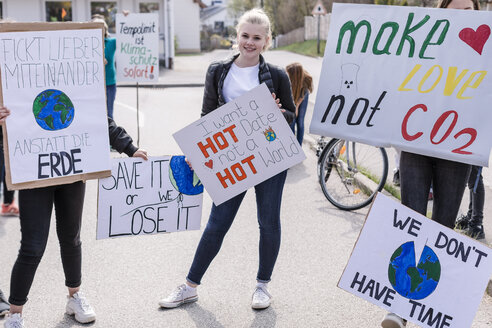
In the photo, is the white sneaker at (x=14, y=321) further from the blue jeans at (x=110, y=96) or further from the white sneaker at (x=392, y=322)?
the blue jeans at (x=110, y=96)

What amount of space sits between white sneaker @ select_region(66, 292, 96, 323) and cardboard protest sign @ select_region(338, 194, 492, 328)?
1526mm

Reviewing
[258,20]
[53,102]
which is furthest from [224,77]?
[53,102]

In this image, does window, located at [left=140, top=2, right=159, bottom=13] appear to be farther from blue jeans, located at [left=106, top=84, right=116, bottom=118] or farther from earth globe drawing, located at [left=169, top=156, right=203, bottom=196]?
earth globe drawing, located at [left=169, top=156, right=203, bottom=196]

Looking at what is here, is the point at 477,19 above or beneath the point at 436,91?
above

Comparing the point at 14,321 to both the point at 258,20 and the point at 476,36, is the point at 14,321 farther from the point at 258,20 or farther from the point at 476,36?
the point at 476,36

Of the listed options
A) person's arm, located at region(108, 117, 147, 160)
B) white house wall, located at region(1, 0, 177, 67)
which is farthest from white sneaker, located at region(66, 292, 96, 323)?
white house wall, located at region(1, 0, 177, 67)

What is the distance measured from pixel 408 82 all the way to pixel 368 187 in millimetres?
3569

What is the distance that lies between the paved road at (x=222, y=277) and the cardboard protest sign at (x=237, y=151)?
81 centimetres

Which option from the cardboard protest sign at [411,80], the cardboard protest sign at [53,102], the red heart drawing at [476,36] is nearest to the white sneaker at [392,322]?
the cardboard protest sign at [411,80]

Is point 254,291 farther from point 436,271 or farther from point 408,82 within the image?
point 408,82

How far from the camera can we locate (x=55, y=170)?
3.67 metres

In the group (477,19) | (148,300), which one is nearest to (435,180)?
(477,19)

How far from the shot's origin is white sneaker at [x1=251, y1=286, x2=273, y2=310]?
428 centimetres

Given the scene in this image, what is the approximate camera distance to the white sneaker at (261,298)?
428 centimetres
